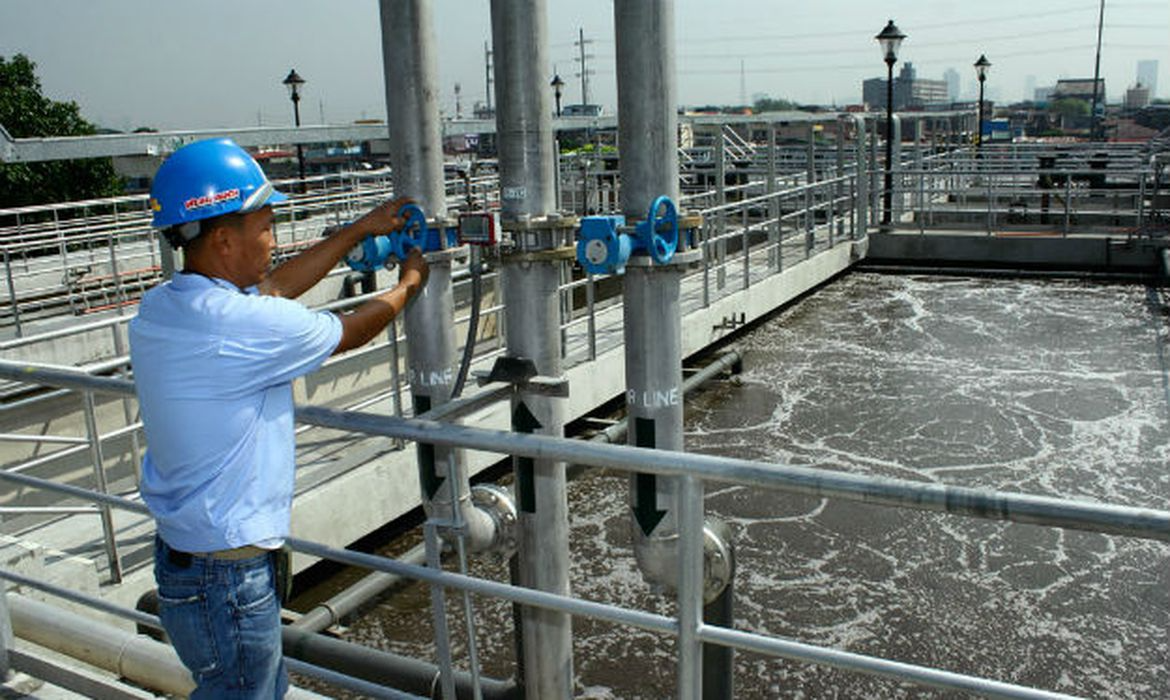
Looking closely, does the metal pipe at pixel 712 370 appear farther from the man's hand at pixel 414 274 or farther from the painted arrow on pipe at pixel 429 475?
the man's hand at pixel 414 274

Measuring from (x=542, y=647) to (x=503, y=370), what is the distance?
3.51 ft

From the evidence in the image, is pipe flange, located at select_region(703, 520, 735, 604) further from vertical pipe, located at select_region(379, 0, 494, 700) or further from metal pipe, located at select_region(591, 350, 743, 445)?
metal pipe, located at select_region(591, 350, 743, 445)

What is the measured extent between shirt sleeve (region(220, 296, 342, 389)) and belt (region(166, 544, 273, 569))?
374mm

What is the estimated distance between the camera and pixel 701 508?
88.4 inches

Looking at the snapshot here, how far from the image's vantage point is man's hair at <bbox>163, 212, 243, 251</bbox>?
218 cm

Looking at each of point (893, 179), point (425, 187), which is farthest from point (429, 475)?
point (893, 179)

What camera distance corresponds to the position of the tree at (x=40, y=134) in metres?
25.3

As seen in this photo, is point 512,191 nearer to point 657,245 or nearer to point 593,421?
point 657,245

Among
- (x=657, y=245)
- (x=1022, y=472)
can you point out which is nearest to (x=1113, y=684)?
(x=1022, y=472)

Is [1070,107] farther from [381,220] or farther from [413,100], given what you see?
[381,220]

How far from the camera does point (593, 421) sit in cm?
923

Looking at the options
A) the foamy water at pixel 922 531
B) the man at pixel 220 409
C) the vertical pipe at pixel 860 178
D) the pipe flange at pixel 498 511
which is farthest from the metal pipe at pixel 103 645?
the vertical pipe at pixel 860 178

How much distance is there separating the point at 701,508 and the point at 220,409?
106 cm

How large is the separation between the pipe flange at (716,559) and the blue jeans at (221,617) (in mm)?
1784
